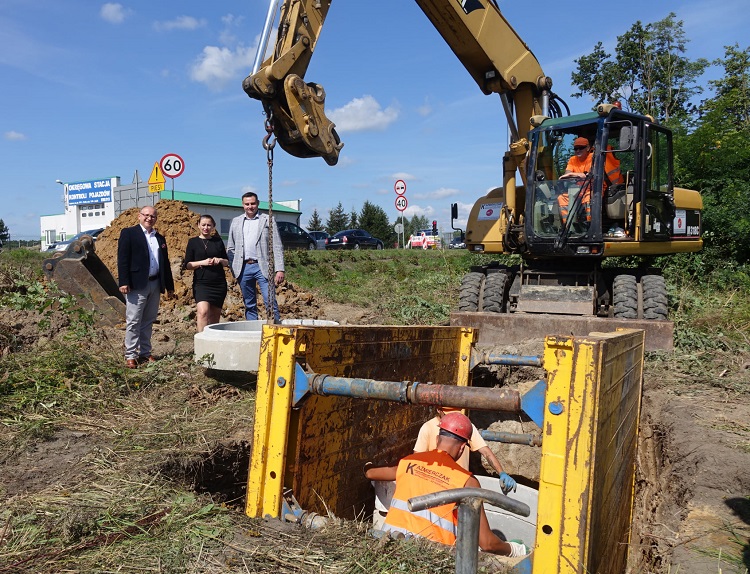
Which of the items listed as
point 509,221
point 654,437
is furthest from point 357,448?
point 509,221

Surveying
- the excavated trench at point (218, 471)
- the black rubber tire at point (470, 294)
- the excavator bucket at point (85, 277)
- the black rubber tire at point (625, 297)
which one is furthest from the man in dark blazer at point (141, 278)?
the black rubber tire at point (625, 297)

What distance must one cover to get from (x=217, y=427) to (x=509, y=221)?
16.7 ft

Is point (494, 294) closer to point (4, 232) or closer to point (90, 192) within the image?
point (90, 192)

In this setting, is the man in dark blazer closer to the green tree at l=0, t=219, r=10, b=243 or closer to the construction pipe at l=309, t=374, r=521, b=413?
the construction pipe at l=309, t=374, r=521, b=413

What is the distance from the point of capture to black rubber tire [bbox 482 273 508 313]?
8.05 m

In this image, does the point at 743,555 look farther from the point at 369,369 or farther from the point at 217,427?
the point at 217,427

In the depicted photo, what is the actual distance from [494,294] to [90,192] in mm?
53659

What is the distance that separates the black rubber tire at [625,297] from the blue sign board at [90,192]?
52426 millimetres

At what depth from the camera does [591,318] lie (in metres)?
7.16

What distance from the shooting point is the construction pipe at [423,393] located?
2562 millimetres

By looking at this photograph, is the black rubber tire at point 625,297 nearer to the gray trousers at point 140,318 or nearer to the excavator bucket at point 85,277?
the gray trousers at point 140,318

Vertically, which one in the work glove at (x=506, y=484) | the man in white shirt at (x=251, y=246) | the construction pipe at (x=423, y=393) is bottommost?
the work glove at (x=506, y=484)

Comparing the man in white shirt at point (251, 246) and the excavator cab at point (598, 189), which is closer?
the man in white shirt at point (251, 246)

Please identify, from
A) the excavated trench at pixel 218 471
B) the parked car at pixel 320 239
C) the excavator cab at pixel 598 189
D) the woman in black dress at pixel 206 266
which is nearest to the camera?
the excavated trench at pixel 218 471
